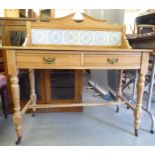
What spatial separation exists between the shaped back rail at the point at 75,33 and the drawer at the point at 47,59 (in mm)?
343

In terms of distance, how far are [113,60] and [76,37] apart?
501mm

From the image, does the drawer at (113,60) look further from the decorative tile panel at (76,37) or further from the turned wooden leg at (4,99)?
the turned wooden leg at (4,99)

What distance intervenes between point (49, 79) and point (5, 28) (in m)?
0.66

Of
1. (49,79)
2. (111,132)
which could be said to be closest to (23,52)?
(49,79)

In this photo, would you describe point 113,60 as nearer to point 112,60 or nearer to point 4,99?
point 112,60

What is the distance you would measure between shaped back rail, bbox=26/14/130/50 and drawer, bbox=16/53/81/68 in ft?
1.13

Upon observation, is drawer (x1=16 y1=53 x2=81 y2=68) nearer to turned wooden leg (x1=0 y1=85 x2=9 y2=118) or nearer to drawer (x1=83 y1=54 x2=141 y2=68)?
drawer (x1=83 y1=54 x2=141 y2=68)

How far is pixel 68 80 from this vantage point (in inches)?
74.7

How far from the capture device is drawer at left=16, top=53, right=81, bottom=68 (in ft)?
3.91

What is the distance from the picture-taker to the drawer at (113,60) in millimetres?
1245

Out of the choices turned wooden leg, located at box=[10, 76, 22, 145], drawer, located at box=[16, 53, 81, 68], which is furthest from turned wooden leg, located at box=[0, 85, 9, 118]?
drawer, located at box=[16, 53, 81, 68]

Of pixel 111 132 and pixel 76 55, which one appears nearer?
pixel 76 55

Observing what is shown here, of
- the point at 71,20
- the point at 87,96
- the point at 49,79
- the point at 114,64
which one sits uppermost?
the point at 71,20
